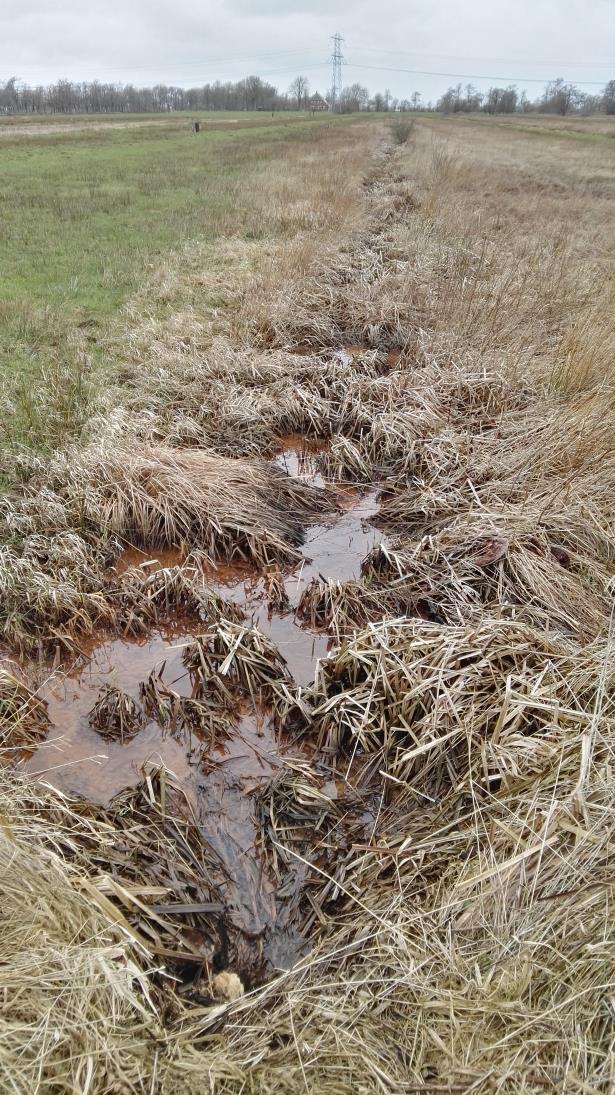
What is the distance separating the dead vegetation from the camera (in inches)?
71.3

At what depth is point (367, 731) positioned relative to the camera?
294 cm

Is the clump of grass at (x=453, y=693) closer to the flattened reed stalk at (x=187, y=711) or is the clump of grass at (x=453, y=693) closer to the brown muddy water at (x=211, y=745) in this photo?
the brown muddy water at (x=211, y=745)

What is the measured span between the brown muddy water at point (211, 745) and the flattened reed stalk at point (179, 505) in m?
0.19

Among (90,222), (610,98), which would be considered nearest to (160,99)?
(610,98)

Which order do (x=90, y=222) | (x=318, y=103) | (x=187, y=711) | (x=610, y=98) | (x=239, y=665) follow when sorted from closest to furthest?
1. (x=187, y=711)
2. (x=239, y=665)
3. (x=90, y=222)
4. (x=610, y=98)
5. (x=318, y=103)

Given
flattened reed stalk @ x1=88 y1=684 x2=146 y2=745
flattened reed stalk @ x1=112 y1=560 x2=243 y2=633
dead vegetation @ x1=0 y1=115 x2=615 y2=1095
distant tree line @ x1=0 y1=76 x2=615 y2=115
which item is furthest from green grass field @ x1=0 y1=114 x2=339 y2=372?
distant tree line @ x1=0 y1=76 x2=615 y2=115

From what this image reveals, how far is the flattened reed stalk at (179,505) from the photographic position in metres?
4.38

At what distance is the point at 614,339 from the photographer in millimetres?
5707

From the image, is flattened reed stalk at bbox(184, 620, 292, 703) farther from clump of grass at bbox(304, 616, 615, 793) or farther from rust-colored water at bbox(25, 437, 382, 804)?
clump of grass at bbox(304, 616, 615, 793)

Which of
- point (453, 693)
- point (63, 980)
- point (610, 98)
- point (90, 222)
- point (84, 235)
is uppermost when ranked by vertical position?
point (610, 98)

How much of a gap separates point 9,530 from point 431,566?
284cm

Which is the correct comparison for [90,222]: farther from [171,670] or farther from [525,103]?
[525,103]

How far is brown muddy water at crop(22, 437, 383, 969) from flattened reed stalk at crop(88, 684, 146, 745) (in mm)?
31

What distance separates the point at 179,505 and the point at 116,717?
179 cm
